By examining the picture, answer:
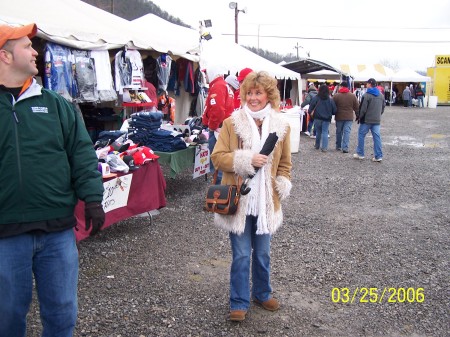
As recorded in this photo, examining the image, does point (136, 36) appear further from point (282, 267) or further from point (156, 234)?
point (282, 267)

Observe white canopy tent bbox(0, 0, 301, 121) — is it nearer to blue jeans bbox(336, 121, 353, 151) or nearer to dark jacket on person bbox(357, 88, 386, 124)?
dark jacket on person bbox(357, 88, 386, 124)

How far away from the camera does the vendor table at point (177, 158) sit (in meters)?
5.99

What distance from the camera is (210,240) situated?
500cm

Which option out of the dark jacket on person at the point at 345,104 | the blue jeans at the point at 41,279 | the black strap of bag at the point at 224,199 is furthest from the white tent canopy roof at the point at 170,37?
the blue jeans at the point at 41,279

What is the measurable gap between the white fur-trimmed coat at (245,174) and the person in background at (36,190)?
3.59 feet

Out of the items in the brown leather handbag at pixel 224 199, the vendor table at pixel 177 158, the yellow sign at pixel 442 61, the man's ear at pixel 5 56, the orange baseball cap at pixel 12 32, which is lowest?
the vendor table at pixel 177 158

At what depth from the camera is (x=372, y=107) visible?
994 centimetres

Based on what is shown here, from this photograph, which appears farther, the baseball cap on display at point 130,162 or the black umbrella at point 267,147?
the baseball cap on display at point 130,162

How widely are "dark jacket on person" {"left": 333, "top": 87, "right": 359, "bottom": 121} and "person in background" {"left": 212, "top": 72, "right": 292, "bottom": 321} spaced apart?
28.2 feet

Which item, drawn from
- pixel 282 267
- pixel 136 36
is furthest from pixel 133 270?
pixel 136 36

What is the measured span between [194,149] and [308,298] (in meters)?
3.45

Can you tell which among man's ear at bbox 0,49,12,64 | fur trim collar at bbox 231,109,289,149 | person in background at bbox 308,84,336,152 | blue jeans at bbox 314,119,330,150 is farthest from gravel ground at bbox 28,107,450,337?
blue jeans at bbox 314,119,330,150

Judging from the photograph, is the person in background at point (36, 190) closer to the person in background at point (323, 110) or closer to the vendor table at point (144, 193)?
the vendor table at point (144, 193)

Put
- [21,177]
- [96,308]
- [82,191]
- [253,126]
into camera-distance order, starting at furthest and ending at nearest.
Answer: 1. [96,308]
2. [253,126]
3. [82,191]
4. [21,177]
